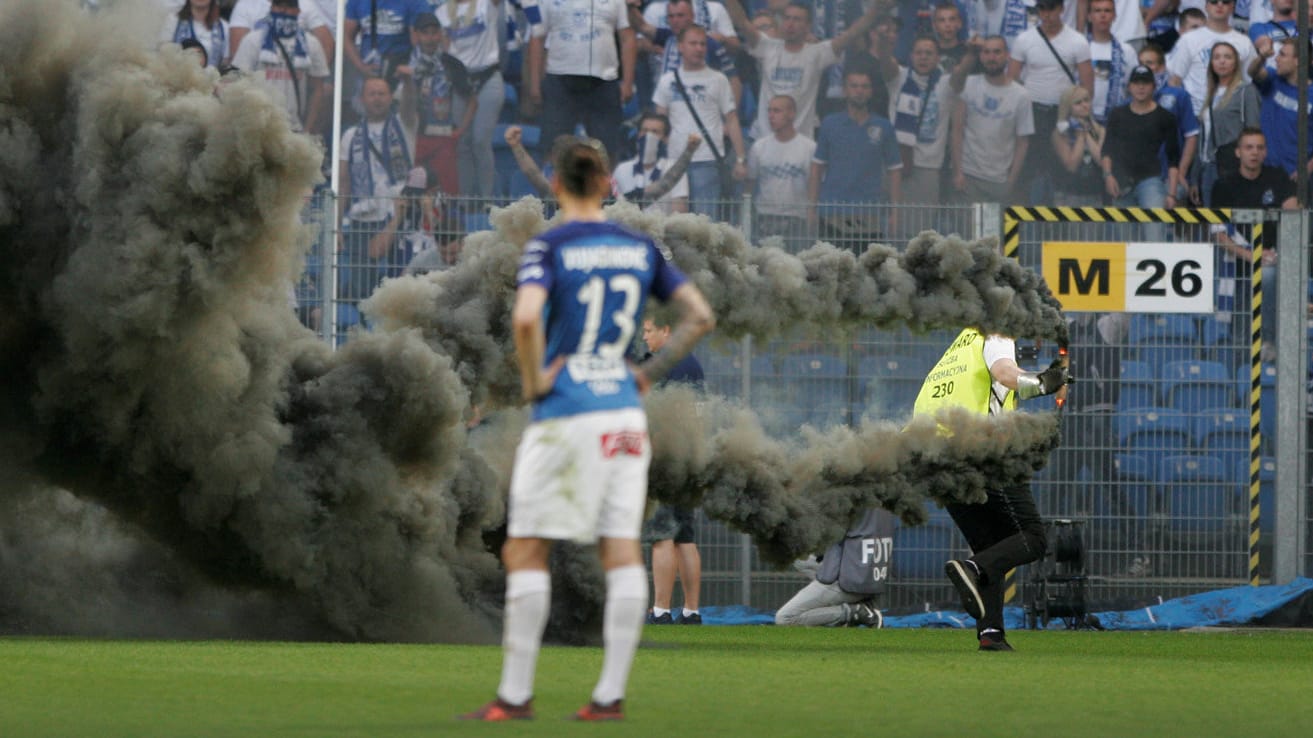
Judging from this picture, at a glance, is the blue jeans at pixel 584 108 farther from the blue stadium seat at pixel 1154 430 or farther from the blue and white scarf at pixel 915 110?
the blue stadium seat at pixel 1154 430

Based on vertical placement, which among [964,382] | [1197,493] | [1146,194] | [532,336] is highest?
[1146,194]

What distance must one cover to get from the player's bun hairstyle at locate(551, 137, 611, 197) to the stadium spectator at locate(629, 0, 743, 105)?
1383 centimetres

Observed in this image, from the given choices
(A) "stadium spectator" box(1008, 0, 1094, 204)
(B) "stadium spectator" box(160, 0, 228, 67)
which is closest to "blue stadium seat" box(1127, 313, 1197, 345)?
(A) "stadium spectator" box(1008, 0, 1094, 204)

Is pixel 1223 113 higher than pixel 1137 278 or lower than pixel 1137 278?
higher

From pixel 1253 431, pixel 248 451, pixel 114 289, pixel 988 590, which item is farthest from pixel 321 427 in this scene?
pixel 1253 431

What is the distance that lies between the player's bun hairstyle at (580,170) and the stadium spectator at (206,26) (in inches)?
554

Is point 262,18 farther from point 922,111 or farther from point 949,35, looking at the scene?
point 949,35

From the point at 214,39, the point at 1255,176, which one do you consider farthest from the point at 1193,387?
the point at 214,39

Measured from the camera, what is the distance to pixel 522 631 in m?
7.06

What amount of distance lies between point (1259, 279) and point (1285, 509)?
7.05ft

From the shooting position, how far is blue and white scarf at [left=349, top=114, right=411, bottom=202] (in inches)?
826

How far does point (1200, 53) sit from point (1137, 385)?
498 centimetres

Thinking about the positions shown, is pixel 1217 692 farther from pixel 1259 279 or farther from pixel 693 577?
pixel 1259 279

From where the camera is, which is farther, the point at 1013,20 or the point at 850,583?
the point at 1013,20
